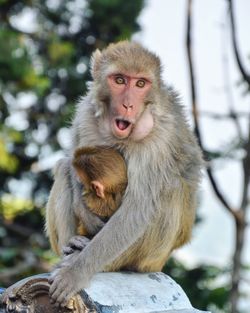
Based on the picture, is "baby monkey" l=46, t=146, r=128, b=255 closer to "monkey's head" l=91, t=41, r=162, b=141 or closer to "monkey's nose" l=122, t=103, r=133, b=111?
"monkey's head" l=91, t=41, r=162, b=141

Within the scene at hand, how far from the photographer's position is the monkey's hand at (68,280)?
4.32 meters

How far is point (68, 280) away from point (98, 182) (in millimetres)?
694

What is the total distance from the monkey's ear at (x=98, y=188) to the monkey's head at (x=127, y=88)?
0.97ft

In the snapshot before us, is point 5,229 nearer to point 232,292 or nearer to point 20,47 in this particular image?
point 20,47

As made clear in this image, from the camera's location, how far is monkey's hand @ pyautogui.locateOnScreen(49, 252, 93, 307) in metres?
4.32

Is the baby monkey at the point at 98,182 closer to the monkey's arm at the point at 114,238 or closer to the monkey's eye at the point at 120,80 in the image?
the monkey's arm at the point at 114,238

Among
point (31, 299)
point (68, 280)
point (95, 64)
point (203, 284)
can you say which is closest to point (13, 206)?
point (203, 284)

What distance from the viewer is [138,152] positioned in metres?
5.18

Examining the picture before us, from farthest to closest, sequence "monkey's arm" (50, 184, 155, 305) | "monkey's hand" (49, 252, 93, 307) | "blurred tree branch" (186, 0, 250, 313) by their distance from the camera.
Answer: "blurred tree branch" (186, 0, 250, 313)
"monkey's arm" (50, 184, 155, 305)
"monkey's hand" (49, 252, 93, 307)

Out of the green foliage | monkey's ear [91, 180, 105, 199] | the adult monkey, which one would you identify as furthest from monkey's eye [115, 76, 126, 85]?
the green foliage

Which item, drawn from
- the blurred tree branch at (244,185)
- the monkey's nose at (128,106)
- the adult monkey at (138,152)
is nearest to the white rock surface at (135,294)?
the adult monkey at (138,152)

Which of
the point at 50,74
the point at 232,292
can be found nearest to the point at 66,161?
the point at 232,292

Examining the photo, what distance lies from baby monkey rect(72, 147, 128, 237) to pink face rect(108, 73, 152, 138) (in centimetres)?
19

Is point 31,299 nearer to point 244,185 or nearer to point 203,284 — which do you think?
point 244,185
